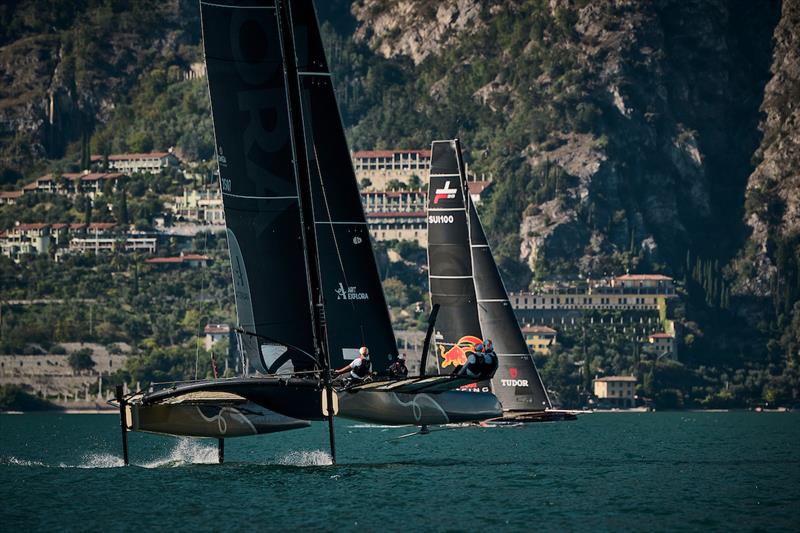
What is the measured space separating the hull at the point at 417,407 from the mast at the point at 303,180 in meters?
0.75

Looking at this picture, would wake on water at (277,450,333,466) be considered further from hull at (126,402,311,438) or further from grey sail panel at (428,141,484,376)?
hull at (126,402,311,438)

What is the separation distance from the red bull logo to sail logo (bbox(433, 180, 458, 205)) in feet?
15.7

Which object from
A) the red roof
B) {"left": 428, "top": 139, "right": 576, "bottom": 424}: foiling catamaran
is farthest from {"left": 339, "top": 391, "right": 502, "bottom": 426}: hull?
the red roof

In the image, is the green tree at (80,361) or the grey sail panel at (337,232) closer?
the grey sail panel at (337,232)

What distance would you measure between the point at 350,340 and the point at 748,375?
5867 inches

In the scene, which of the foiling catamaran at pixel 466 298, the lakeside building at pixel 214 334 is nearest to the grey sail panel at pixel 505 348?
the foiling catamaran at pixel 466 298

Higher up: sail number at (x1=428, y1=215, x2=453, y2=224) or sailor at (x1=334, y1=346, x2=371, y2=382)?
sail number at (x1=428, y1=215, x2=453, y2=224)

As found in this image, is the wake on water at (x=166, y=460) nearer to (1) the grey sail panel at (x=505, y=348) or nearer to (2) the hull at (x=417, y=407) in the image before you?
(2) the hull at (x=417, y=407)

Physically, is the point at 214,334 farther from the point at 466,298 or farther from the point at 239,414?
the point at 239,414

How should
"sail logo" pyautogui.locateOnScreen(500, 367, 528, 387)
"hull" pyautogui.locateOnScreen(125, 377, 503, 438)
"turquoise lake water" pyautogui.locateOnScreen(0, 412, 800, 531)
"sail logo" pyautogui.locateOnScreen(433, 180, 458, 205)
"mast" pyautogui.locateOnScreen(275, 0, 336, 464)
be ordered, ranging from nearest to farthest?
"turquoise lake water" pyautogui.locateOnScreen(0, 412, 800, 531), "hull" pyautogui.locateOnScreen(125, 377, 503, 438), "mast" pyautogui.locateOnScreen(275, 0, 336, 464), "sail logo" pyautogui.locateOnScreen(433, 180, 458, 205), "sail logo" pyautogui.locateOnScreen(500, 367, 528, 387)

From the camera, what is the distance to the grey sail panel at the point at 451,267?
191 feet

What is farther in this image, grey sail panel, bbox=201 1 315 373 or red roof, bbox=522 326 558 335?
red roof, bbox=522 326 558 335

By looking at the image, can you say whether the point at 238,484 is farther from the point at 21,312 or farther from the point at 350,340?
the point at 21,312

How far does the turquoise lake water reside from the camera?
36969mm
